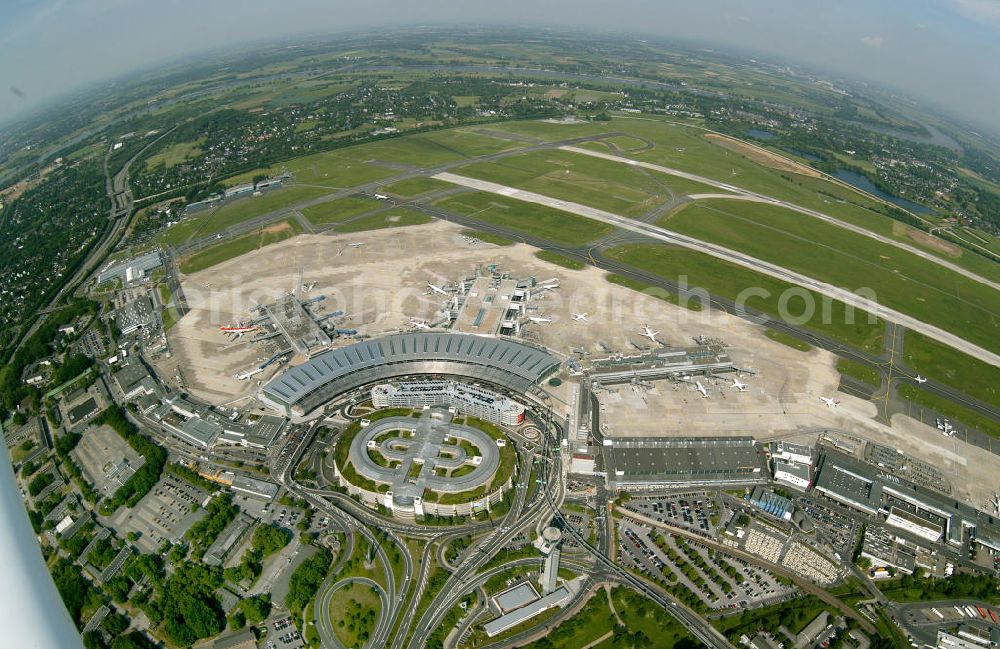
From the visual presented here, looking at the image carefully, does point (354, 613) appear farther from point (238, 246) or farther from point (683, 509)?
point (238, 246)

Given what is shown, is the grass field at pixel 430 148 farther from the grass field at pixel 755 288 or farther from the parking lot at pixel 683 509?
the parking lot at pixel 683 509

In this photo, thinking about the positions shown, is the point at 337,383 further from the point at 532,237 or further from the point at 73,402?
the point at 532,237

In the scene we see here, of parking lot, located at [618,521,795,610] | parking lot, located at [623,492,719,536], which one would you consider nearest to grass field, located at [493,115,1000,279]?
parking lot, located at [623,492,719,536]

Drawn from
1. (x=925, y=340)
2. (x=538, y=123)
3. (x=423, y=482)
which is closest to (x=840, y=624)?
(x=423, y=482)

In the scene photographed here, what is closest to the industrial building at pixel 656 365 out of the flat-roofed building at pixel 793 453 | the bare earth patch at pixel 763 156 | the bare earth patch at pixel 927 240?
the flat-roofed building at pixel 793 453

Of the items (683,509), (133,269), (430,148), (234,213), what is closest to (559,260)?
(683,509)

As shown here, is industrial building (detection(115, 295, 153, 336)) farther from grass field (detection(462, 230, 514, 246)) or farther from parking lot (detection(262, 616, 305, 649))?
parking lot (detection(262, 616, 305, 649))
